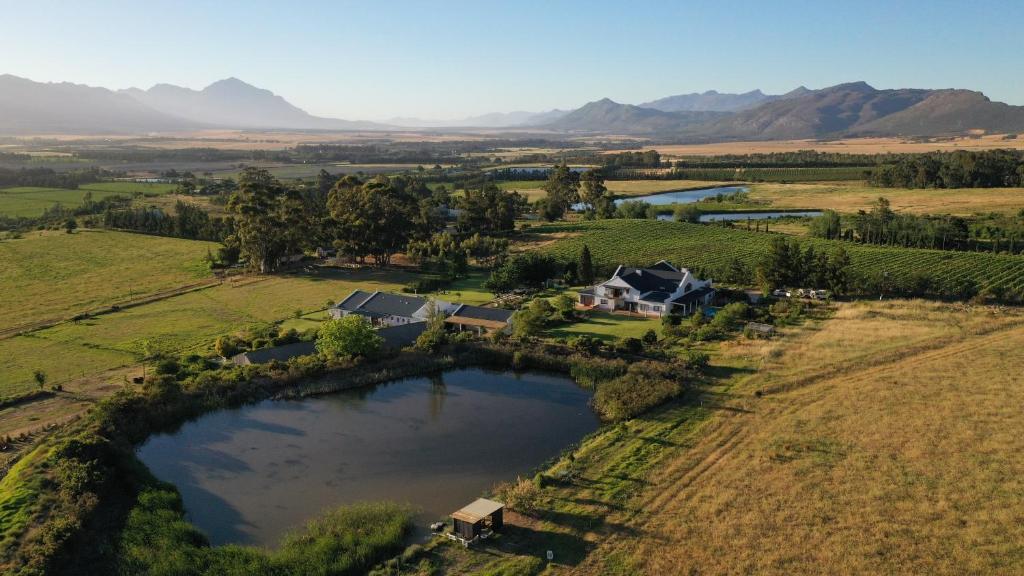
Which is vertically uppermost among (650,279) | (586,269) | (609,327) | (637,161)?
(637,161)

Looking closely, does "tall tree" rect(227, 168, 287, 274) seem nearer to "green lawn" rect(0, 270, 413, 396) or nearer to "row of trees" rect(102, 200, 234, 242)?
"green lawn" rect(0, 270, 413, 396)

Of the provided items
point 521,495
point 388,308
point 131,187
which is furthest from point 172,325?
point 131,187

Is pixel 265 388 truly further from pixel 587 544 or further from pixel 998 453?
pixel 998 453

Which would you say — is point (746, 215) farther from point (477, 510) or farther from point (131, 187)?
point (131, 187)

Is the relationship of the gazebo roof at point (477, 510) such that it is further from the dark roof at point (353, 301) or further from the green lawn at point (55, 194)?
the green lawn at point (55, 194)

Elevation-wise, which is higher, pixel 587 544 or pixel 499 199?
pixel 499 199

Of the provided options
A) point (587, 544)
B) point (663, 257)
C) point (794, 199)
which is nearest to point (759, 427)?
point (587, 544)
